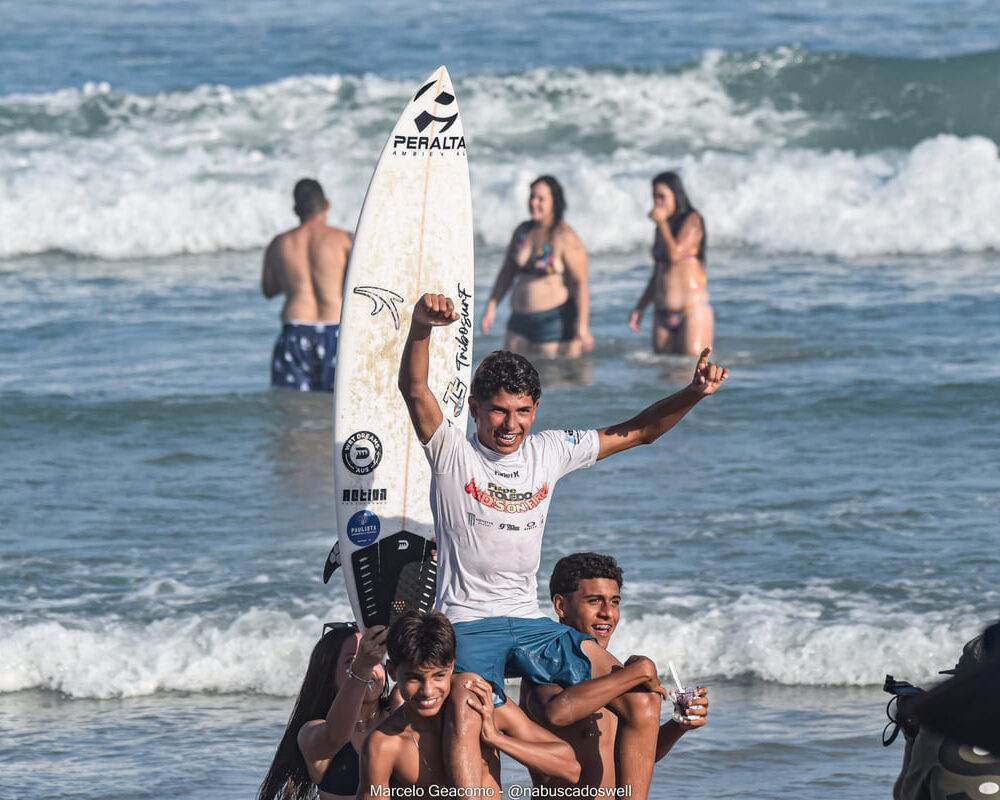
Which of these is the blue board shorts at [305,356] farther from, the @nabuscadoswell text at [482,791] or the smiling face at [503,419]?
the @nabuscadoswell text at [482,791]

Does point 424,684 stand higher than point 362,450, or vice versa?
point 362,450

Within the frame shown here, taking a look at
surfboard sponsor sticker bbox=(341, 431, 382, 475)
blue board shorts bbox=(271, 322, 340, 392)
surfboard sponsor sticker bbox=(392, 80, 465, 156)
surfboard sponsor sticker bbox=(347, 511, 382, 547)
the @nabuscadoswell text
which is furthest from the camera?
blue board shorts bbox=(271, 322, 340, 392)

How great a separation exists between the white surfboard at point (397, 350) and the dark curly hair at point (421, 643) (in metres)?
1.56

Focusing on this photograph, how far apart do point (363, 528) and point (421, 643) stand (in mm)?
1743

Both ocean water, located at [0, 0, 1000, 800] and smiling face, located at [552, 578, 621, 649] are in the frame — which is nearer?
smiling face, located at [552, 578, 621, 649]


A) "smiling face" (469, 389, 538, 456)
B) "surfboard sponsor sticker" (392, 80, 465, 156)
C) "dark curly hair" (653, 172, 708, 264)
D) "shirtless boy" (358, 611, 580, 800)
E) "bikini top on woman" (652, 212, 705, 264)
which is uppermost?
"surfboard sponsor sticker" (392, 80, 465, 156)

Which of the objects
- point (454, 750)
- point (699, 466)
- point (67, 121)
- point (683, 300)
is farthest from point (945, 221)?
point (454, 750)

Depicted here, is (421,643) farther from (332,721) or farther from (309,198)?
(309,198)

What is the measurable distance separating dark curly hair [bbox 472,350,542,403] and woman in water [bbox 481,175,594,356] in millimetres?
6975

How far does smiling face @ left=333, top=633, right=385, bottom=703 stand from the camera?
14.2 feet

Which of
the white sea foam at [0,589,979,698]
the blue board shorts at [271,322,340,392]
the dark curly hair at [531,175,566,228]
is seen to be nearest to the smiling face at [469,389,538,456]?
the white sea foam at [0,589,979,698]

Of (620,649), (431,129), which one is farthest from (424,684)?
(620,649)

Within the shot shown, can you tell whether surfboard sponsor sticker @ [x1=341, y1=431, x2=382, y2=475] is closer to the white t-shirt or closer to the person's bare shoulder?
the white t-shirt

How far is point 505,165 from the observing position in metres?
20.0
